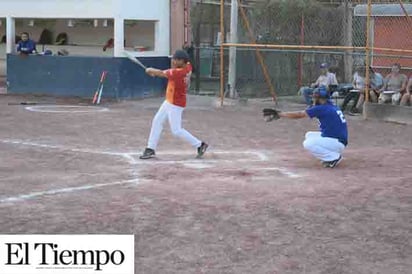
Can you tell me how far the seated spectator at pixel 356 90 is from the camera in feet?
56.0

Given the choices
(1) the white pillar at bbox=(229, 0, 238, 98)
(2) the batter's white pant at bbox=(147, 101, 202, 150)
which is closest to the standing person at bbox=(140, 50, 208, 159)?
(2) the batter's white pant at bbox=(147, 101, 202, 150)

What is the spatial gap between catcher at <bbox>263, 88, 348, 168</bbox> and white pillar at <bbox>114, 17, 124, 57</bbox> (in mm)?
11247

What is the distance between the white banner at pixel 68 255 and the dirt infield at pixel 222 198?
1132 millimetres

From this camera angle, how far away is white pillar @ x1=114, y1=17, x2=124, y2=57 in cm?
2066

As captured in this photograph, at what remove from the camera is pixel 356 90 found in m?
17.2

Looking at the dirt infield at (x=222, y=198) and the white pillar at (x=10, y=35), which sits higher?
the white pillar at (x=10, y=35)

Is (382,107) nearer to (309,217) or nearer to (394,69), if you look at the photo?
(394,69)

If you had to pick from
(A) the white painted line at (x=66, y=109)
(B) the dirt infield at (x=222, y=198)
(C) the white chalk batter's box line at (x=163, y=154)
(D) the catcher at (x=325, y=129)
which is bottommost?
(B) the dirt infield at (x=222, y=198)

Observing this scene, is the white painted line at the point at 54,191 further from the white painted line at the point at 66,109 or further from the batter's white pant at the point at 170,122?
the white painted line at the point at 66,109

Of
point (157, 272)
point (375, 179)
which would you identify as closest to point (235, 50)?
point (375, 179)

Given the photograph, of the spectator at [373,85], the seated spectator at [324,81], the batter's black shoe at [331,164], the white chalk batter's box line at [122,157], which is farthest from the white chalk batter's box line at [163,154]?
the seated spectator at [324,81]

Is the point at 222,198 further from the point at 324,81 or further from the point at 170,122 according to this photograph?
the point at 324,81

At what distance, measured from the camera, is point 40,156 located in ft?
35.7

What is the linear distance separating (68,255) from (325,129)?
20.7 feet
